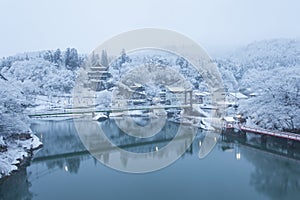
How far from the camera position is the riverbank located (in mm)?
8101

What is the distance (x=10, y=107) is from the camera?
9.76 meters

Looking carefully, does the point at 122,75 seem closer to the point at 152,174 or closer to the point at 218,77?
the point at 218,77

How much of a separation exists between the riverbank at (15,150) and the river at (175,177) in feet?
0.84

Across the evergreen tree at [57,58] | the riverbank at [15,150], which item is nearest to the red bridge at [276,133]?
the riverbank at [15,150]

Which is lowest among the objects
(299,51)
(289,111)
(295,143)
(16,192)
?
(16,192)

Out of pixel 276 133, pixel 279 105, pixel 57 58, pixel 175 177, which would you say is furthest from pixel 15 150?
pixel 57 58

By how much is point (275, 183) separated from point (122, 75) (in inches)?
865

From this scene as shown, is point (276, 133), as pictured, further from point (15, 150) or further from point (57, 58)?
point (57, 58)

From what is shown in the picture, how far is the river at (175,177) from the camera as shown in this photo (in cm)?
726

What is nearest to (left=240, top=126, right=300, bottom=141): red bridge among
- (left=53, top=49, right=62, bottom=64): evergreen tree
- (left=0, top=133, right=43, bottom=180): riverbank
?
(left=0, top=133, right=43, bottom=180): riverbank

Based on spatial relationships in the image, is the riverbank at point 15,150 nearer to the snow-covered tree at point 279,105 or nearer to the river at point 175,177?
the river at point 175,177

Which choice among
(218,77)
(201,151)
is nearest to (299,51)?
(218,77)

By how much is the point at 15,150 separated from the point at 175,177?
17.9 ft

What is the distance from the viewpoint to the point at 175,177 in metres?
8.45
